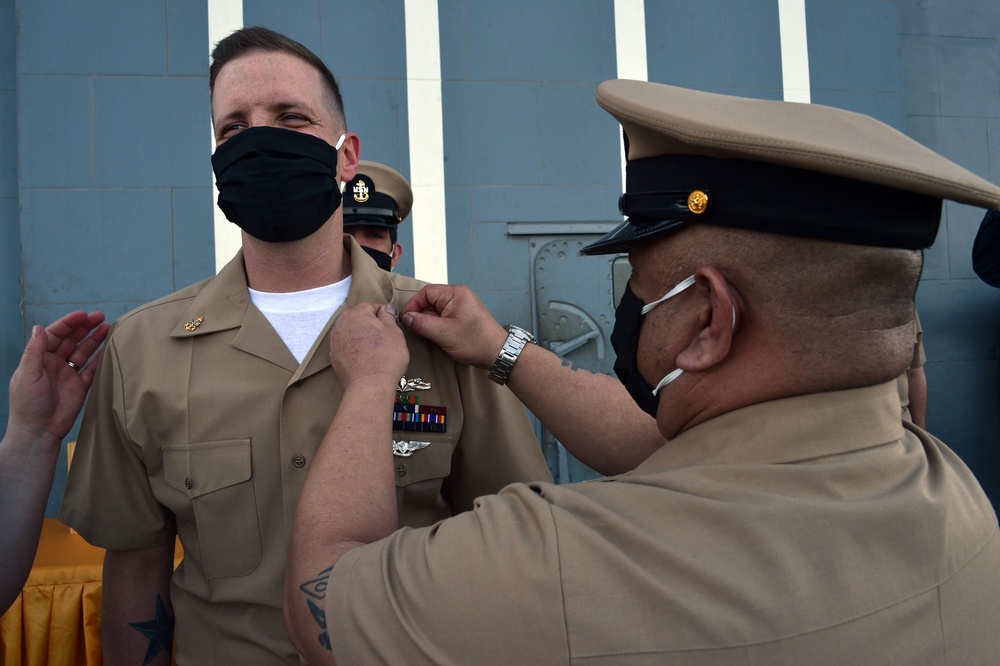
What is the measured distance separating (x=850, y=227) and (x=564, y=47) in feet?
13.7

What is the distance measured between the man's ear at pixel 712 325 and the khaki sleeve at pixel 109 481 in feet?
4.03

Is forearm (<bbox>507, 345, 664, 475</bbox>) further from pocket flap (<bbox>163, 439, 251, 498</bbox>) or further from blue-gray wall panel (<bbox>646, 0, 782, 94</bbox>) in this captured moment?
blue-gray wall panel (<bbox>646, 0, 782, 94</bbox>)

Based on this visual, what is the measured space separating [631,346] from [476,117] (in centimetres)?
372

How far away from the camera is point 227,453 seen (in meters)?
1.62

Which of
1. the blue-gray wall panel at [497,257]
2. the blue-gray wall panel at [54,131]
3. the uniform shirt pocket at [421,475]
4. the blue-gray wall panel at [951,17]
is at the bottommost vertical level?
the uniform shirt pocket at [421,475]

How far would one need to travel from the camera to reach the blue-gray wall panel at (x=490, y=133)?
4754 mm

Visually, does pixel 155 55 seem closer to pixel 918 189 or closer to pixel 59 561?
pixel 59 561

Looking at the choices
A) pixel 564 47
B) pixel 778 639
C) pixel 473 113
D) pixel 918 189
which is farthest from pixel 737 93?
pixel 778 639

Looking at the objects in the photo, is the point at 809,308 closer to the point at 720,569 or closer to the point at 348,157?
the point at 720,569

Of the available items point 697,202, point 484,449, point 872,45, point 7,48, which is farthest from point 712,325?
point 872,45

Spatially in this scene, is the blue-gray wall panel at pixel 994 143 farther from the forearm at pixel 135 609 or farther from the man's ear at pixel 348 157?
the forearm at pixel 135 609

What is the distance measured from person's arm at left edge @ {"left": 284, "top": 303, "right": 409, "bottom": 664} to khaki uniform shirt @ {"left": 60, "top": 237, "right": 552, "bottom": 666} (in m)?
0.24

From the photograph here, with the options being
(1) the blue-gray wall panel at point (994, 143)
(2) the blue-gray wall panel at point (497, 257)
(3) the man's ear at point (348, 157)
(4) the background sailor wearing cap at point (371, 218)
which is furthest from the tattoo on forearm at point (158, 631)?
(1) the blue-gray wall panel at point (994, 143)

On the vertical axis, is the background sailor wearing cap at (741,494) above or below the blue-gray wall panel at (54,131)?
below
